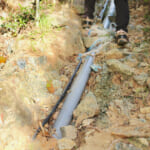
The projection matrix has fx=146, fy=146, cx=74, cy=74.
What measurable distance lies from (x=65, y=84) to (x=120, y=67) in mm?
859

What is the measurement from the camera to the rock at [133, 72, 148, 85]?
1935mm

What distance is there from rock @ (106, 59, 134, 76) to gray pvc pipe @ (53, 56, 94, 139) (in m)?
0.37

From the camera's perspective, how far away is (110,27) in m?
4.14

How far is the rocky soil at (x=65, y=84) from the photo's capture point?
1.43 meters

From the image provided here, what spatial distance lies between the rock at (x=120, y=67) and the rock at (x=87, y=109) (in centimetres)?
55

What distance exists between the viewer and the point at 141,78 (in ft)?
6.44

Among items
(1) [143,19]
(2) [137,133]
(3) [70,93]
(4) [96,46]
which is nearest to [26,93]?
(3) [70,93]

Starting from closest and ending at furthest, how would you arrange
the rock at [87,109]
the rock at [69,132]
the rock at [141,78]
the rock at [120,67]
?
1. the rock at [69,132]
2. the rock at [87,109]
3. the rock at [141,78]
4. the rock at [120,67]

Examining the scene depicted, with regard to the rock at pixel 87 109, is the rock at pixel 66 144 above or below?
below

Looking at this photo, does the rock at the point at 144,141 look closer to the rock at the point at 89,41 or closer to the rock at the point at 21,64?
the rock at the point at 21,64

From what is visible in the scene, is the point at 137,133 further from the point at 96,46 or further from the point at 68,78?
the point at 96,46

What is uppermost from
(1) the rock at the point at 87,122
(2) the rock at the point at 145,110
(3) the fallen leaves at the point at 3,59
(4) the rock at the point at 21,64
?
(3) the fallen leaves at the point at 3,59

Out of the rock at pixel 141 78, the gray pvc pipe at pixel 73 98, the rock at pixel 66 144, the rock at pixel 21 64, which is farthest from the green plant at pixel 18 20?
the rock at pixel 141 78

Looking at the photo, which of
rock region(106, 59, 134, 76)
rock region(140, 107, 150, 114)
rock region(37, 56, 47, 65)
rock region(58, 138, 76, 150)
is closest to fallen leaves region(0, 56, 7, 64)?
rock region(37, 56, 47, 65)
